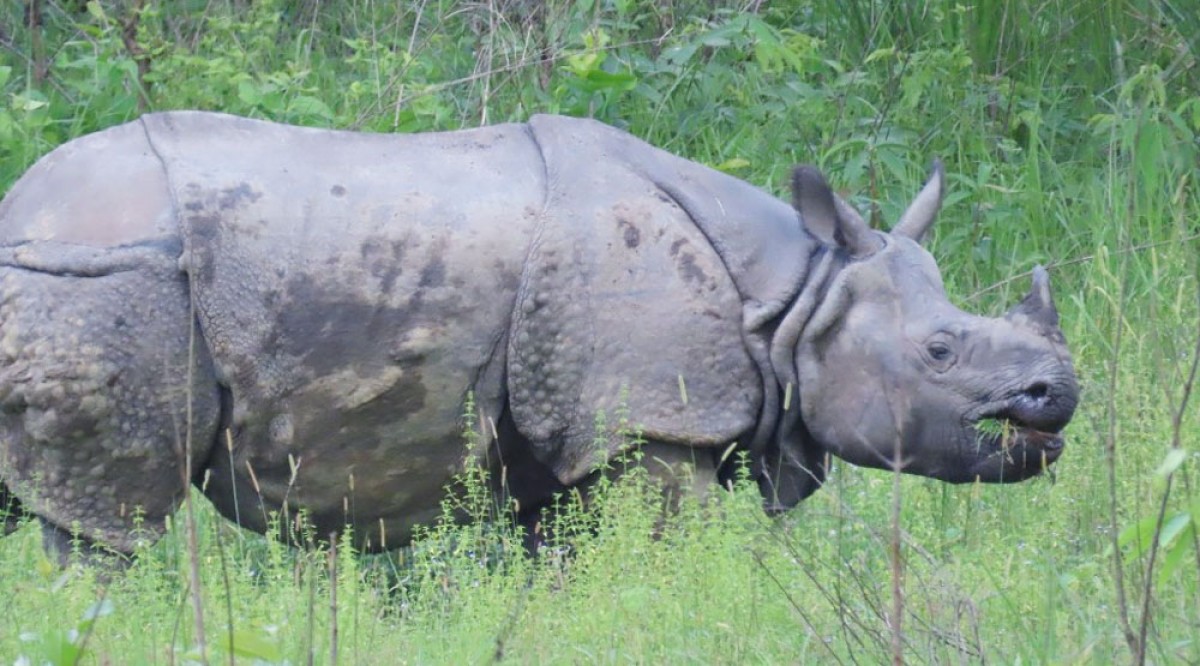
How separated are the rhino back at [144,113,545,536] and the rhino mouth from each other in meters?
1.46

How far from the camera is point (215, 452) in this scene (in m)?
5.97

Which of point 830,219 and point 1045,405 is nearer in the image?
point 1045,405

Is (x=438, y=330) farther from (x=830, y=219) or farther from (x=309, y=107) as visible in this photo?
(x=309, y=107)

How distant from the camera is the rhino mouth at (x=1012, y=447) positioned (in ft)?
19.9

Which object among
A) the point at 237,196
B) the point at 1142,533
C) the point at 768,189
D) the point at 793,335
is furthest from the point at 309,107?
the point at 1142,533

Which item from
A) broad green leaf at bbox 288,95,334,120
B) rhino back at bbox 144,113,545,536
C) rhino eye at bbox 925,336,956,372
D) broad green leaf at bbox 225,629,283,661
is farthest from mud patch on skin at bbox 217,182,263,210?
broad green leaf at bbox 288,95,334,120

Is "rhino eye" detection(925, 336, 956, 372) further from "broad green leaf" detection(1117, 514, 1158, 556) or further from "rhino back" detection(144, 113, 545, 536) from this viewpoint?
"broad green leaf" detection(1117, 514, 1158, 556)

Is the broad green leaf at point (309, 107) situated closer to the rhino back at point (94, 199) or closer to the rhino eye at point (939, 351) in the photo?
the rhino back at point (94, 199)

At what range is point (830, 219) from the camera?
638 centimetres

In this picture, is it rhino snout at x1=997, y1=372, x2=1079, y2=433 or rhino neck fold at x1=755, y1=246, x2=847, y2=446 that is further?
rhino neck fold at x1=755, y1=246, x2=847, y2=446

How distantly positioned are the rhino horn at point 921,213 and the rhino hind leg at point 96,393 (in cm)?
230

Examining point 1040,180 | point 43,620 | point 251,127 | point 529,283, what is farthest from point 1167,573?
point 1040,180

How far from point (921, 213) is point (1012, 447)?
96 centimetres

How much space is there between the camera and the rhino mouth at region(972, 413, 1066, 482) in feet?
19.9
